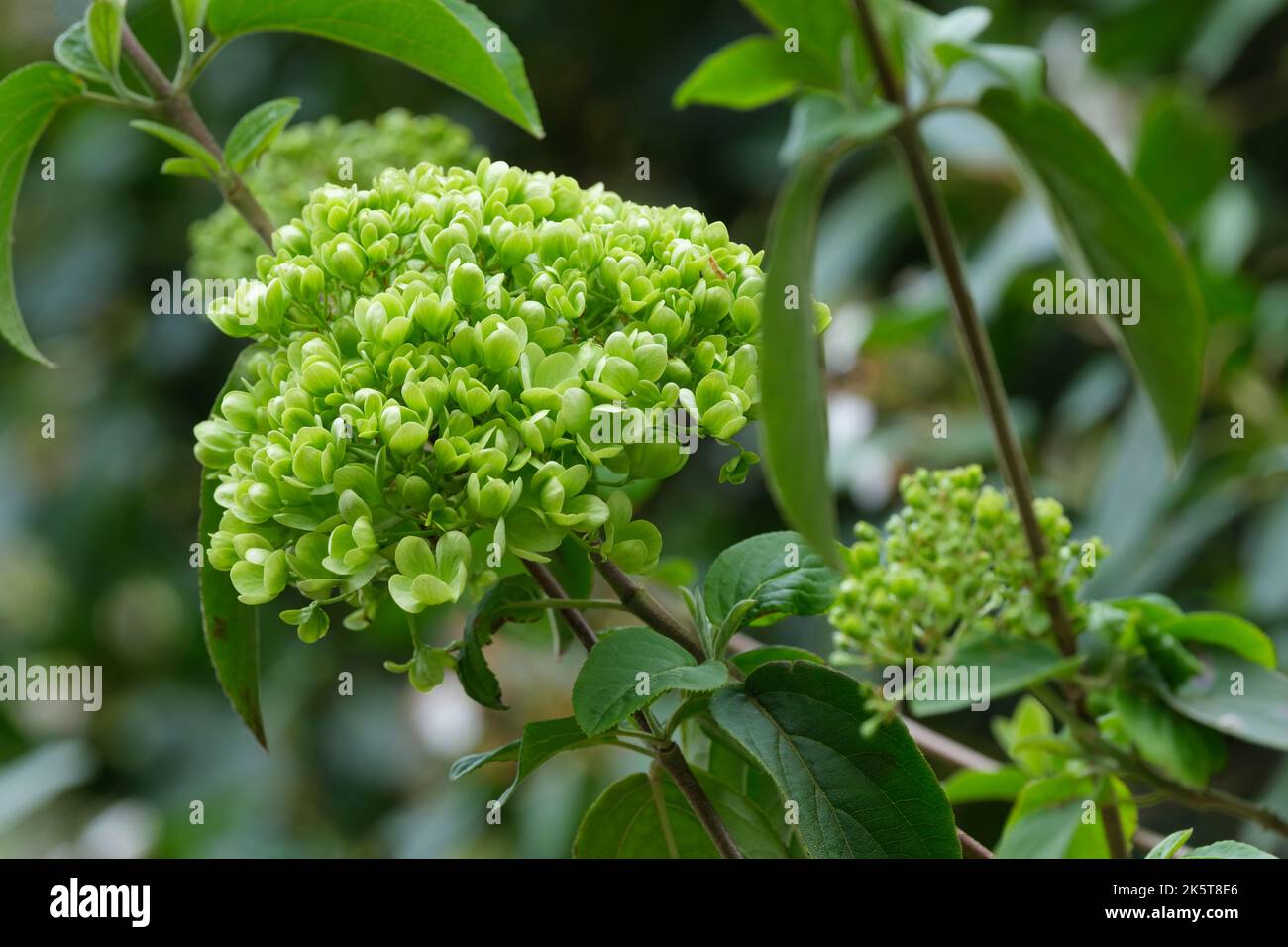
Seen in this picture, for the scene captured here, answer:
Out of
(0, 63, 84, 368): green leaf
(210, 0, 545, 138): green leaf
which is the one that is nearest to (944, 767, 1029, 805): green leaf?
(210, 0, 545, 138): green leaf

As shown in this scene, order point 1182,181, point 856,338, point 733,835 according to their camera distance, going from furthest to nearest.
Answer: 1. point 856,338
2. point 1182,181
3. point 733,835

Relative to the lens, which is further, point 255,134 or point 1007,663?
point 255,134

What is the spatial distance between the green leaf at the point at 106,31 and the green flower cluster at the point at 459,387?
0.50 feet

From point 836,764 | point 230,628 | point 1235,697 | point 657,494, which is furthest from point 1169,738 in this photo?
point 657,494

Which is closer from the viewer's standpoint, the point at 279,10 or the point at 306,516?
the point at 306,516

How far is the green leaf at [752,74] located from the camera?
0.53 meters

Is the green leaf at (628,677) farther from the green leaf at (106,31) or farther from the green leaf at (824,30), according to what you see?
the green leaf at (106,31)

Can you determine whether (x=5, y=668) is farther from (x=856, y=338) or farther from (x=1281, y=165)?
(x=1281, y=165)

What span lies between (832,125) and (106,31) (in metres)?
0.35

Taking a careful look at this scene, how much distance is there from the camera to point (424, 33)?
2.01ft

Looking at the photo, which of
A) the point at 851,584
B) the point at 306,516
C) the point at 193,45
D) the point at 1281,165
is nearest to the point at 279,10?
the point at 193,45

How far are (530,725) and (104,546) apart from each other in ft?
6.73

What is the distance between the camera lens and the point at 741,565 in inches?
21.9

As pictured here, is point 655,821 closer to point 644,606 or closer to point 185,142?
point 644,606
